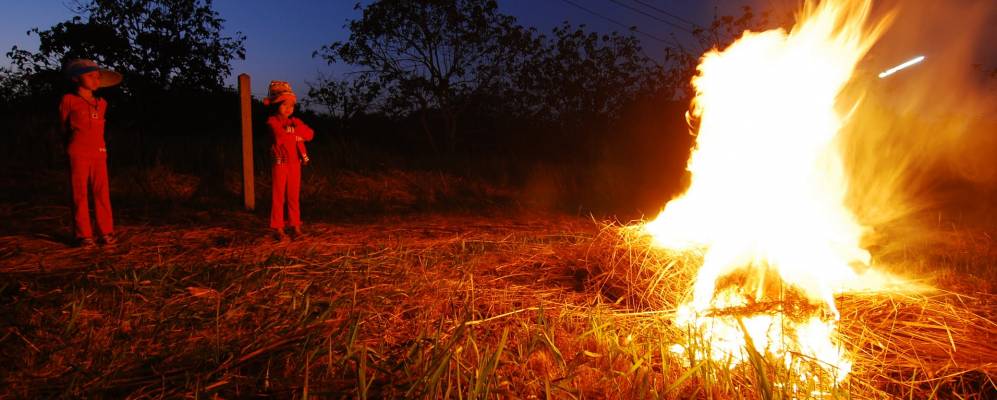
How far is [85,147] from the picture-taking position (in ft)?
14.7

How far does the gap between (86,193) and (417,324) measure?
3948mm

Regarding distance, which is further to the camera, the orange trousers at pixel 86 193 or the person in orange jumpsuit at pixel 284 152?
the person in orange jumpsuit at pixel 284 152

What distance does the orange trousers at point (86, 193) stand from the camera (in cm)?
445

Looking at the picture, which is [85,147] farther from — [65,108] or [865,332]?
[865,332]

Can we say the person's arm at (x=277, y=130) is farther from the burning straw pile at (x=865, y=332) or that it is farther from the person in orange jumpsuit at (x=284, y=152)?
the burning straw pile at (x=865, y=332)

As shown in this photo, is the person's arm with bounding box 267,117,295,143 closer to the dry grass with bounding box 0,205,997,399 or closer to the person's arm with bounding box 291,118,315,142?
the person's arm with bounding box 291,118,315,142

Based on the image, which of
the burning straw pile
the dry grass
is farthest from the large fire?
the dry grass

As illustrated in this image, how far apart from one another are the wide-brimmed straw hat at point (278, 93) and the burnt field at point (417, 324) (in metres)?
1.61

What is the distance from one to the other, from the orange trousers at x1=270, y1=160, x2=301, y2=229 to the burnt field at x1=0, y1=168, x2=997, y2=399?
0.49 meters

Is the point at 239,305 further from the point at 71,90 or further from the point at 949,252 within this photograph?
the point at 949,252

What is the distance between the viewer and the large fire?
3193 millimetres

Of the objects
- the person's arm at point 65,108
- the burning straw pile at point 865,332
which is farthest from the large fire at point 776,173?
the person's arm at point 65,108

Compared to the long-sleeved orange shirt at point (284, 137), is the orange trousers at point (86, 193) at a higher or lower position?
lower

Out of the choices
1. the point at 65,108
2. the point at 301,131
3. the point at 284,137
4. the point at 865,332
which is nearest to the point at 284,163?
the point at 284,137
